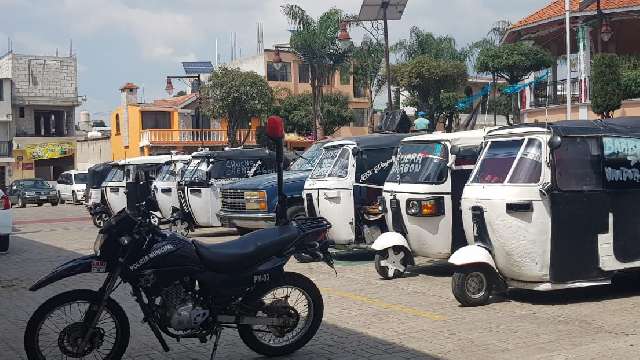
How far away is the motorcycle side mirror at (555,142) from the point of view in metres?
8.41

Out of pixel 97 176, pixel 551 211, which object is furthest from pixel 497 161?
pixel 97 176

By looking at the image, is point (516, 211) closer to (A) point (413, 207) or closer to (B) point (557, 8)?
(A) point (413, 207)

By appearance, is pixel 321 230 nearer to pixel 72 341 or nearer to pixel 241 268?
pixel 241 268

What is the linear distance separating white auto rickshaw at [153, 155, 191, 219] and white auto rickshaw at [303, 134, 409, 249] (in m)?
6.69

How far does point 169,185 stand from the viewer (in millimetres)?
19609

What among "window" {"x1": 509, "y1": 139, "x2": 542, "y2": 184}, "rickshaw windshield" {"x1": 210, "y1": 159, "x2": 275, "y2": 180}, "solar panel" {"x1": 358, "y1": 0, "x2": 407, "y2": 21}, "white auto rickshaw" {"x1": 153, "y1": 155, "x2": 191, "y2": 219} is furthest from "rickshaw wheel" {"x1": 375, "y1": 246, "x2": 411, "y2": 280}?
"solar panel" {"x1": 358, "y1": 0, "x2": 407, "y2": 21}

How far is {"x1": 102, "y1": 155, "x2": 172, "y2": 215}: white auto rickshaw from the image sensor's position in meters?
21.6

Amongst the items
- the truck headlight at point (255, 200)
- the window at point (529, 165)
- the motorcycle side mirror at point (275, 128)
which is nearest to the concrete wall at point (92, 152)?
the truck headlight at point (255, 200)

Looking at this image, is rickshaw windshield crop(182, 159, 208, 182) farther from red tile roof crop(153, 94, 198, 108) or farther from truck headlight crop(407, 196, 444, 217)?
red tile roof crop(153, 94, 198, 108)

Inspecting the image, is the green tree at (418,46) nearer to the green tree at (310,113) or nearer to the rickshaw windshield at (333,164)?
the green tree at (310,113)

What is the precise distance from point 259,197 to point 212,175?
8.11 feet

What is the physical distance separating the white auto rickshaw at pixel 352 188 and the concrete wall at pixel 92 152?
153ft

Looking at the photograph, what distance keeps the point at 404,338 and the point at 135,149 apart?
46.2 metres

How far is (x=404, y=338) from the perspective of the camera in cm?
757
